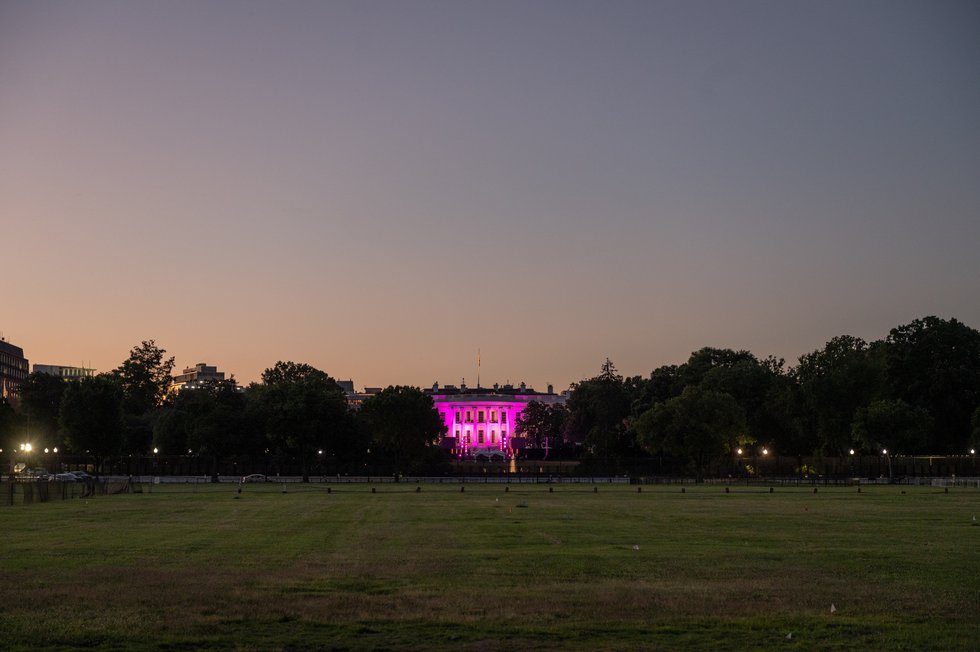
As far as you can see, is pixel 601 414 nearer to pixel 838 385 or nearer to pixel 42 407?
pixel 838 385

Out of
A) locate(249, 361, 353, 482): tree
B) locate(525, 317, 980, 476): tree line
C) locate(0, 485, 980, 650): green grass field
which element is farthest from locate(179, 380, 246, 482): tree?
locate(0, 485, 980, 650): green grass field

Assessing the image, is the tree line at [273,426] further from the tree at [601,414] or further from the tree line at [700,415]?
the tree at [601,414]

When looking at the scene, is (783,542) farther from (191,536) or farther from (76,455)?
(76,455)

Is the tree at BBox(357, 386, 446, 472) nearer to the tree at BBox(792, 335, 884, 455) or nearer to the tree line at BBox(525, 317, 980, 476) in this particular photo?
the tree line at BBox(525, 317, 980, 476)

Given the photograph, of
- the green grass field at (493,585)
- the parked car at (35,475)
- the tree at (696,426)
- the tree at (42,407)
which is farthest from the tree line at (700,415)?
the green grass field at (493,585)

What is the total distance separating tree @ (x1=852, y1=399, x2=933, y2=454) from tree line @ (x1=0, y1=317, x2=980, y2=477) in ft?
0.50

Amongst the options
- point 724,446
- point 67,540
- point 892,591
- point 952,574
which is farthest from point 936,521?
point 724,446

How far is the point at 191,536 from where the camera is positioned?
35688 mm

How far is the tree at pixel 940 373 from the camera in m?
142

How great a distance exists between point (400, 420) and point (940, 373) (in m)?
75.9

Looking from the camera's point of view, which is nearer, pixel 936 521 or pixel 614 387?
pixel 936 521

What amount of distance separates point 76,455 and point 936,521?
13347 cm

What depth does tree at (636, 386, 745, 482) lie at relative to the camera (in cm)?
11906

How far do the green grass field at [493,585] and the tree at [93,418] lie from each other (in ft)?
310
